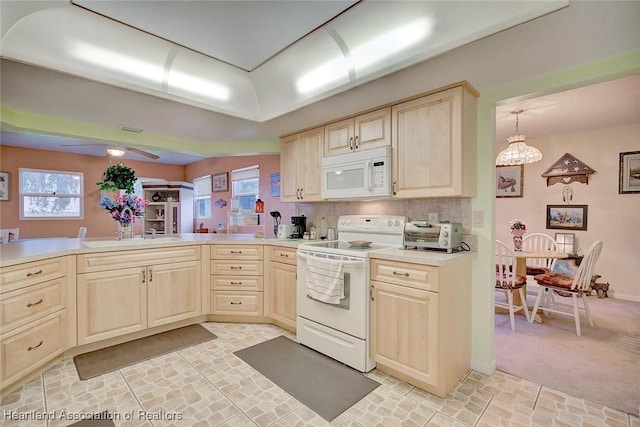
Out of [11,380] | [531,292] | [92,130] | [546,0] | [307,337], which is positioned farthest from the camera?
[531,292]

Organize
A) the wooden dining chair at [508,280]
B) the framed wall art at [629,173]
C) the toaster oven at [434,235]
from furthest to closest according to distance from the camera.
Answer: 1. the framed wall art at [629,173]
2. the wooden dining chair at [508,280]
3. the toaster oven at [434,235]

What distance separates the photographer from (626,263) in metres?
4.23

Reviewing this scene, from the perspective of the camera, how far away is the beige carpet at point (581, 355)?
80.8 inches

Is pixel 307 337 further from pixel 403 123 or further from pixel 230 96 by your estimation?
pixel 230 96

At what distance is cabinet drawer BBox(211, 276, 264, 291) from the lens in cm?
323

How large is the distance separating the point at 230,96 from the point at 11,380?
266 cm

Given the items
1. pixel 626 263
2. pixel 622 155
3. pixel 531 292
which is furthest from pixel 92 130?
pixel 626 263

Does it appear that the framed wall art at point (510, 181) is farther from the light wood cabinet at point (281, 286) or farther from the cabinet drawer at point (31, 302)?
the cabinet drawer at point (31, 302)

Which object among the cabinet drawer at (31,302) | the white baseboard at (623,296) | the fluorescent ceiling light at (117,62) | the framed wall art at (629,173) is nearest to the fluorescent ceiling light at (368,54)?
the fluorescent ceiling light at (117,62)

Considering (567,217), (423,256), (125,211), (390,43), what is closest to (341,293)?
(423,256)

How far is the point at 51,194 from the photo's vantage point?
5.71m

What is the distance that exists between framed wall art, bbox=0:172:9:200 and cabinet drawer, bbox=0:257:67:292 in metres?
4.53

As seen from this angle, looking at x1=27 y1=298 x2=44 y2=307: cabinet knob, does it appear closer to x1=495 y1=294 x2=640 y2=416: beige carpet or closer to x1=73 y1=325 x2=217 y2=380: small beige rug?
x1=73 y1=325 x2=217 y2=380: small beige rug

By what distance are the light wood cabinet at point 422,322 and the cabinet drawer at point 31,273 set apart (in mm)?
2518
